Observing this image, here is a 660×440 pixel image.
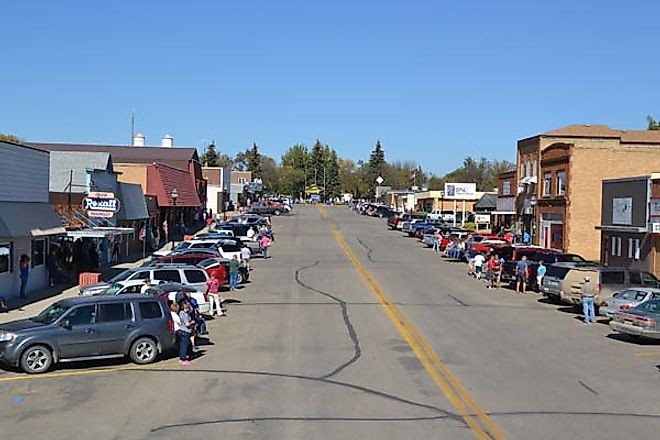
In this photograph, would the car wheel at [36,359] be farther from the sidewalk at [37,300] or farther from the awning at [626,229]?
the awning at [626,229]

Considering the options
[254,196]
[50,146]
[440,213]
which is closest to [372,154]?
[254,196]

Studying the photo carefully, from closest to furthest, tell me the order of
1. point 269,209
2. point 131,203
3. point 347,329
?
1. point 347,329
2. point 131,203
3. point 269,209

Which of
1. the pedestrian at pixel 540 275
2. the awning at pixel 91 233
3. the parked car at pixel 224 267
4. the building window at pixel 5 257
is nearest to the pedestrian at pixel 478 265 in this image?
the pedestrian at pixel 540 275

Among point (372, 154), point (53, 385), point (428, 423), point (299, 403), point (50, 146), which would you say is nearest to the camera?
point (428, 423)

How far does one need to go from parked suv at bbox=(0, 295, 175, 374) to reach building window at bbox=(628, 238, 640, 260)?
27.0 m

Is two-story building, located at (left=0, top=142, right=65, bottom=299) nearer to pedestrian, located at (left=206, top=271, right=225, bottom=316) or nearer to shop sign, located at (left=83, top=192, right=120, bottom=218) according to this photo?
shop sign, located at (left=83, top=192, right=120, bottom=218)

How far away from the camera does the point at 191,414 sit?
44.5 feet

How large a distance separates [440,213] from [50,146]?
4998 cm

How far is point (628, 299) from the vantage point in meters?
25.5

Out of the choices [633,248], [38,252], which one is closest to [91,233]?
[38,252]

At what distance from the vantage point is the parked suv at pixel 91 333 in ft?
57.6

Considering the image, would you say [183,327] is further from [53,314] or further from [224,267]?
[224,267]

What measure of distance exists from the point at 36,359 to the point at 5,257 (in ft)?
43.0

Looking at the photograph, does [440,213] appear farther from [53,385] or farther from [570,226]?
[53,385]
